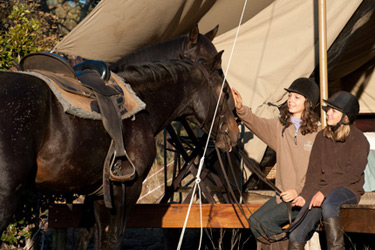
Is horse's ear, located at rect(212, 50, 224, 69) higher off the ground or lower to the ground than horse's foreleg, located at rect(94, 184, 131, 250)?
higher

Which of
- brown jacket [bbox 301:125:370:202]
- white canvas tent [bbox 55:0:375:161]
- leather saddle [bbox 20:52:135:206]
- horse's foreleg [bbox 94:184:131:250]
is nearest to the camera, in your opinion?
leather saddle [bbox 20:52:135:206]

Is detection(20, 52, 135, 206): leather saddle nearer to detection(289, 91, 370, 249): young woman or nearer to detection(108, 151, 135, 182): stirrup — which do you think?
detection(108, 151, 135, 182): stirrup

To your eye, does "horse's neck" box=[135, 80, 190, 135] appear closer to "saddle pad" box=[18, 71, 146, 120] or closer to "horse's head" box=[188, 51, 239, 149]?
"horse's head" box=[188, 51, 239, 149]

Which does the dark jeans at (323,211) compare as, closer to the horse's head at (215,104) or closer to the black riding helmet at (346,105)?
the black riding helmet at (346,105)

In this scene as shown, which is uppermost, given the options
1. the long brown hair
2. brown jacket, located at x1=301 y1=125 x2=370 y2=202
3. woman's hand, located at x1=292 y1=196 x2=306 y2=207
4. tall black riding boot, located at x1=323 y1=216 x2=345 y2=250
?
the long brown hair

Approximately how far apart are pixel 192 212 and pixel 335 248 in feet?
4.73

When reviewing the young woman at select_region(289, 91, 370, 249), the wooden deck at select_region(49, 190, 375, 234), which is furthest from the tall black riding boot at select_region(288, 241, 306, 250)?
the wooden deck at select_region(49, 190, 375, 234)

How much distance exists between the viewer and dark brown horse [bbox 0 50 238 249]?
2689mm

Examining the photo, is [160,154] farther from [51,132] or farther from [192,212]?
[51,132]

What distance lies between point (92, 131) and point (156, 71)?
861 mm

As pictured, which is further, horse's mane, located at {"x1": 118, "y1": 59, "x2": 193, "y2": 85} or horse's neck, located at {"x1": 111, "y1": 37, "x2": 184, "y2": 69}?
horse's neck, located at {"x1": 111, "y1": 37, "x2": 184, "y2": 69}

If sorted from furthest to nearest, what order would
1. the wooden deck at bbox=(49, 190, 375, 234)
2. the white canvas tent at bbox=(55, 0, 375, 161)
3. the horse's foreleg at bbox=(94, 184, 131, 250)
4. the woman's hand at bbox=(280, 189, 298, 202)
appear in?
the white canvas tent at bbox=(55, 0, 375, 161)
the wooden deck at bbox=(49, 190, 375, 234)
the woman's hand at bbox=(280, 189, 298, 202)
the horse's foreleg at bbox=(94, 184, 131, 250)

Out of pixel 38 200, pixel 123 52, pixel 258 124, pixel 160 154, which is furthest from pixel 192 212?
pixel 160 154

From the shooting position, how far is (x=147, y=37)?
16.3 ft
